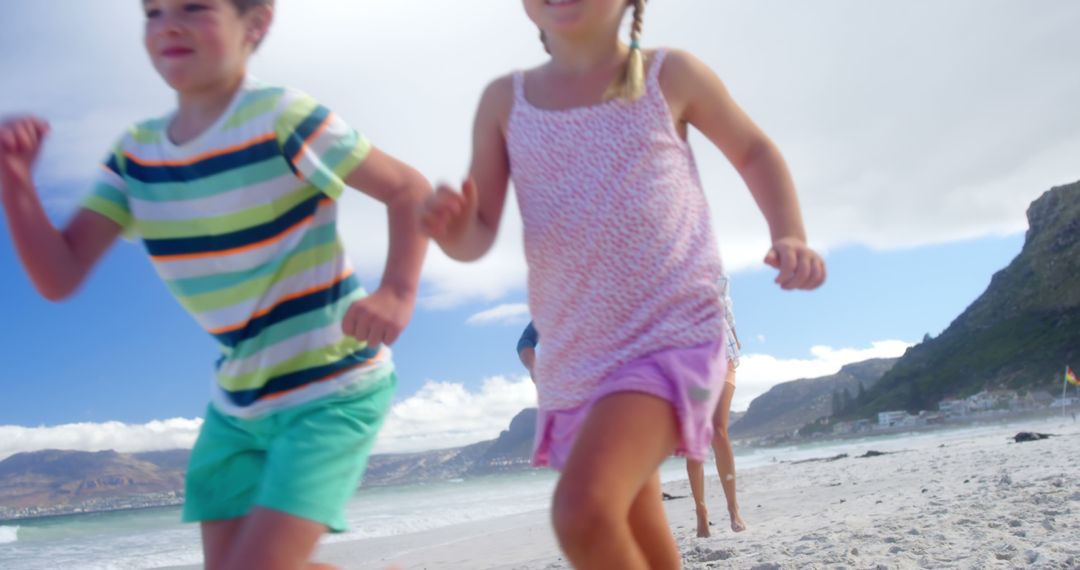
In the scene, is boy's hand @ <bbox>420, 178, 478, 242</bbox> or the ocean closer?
boy's hand @ <bbox>420, 178, 478, 242</bbox>

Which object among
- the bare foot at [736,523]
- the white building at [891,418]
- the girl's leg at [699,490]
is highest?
the white building at [891,418]

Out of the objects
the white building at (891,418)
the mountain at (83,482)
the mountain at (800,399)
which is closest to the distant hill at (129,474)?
the mountain at (83,482)

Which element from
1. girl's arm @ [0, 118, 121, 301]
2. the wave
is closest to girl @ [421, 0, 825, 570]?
girl's arm @ [0, 118, 121, 301]

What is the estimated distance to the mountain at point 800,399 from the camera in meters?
115

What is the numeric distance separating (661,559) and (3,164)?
1.86m

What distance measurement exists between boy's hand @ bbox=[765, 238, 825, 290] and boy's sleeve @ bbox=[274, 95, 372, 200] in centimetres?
99

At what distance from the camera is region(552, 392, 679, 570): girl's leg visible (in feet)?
6.10

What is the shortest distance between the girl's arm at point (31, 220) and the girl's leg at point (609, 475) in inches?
52.5

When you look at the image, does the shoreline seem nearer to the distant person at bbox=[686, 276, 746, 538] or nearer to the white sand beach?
the white sand beach

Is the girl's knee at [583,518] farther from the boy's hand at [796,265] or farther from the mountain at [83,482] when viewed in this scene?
the mountain at [83,482]

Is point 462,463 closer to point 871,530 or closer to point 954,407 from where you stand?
point 954,407

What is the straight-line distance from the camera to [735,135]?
100 inches

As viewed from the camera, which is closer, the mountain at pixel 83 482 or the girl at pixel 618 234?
the girl at pixel 618 234

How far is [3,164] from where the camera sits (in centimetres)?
226
